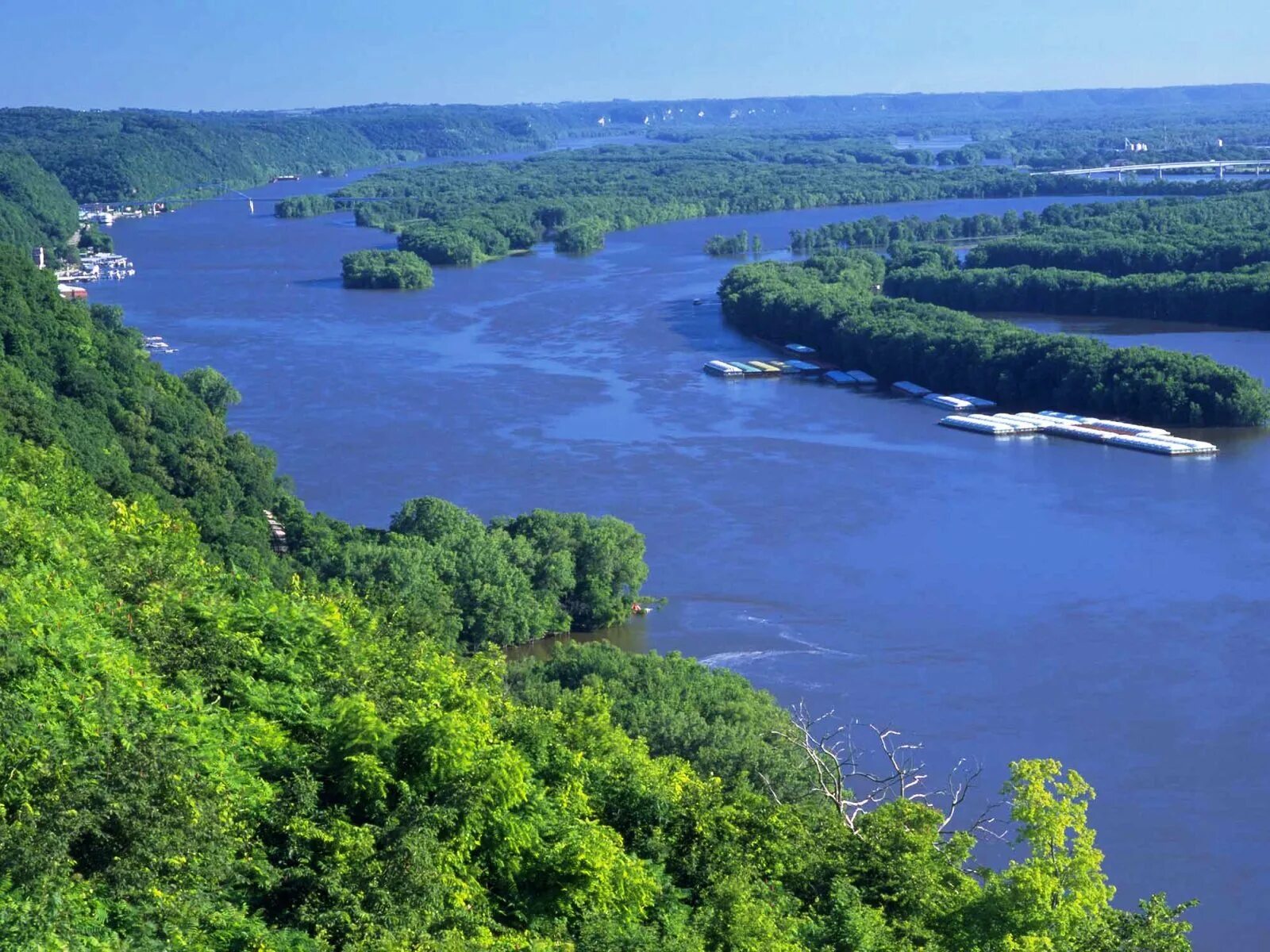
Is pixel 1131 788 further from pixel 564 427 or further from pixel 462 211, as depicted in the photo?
pixel 462 211

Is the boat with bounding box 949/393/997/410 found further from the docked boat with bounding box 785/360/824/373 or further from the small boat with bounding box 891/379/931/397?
the docked boat with bounding box 785/360/824/373

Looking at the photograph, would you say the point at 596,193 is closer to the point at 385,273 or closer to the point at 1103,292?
the point at 385,273

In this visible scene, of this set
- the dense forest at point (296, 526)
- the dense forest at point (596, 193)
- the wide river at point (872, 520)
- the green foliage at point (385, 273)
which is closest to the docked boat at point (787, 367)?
the wide river at point (872, 520)

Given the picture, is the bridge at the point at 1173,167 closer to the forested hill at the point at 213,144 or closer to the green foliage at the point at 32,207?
the forested hill at the point at 213,144

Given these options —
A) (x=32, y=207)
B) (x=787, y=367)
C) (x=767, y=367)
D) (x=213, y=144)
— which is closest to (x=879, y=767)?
(x=767, y=367)

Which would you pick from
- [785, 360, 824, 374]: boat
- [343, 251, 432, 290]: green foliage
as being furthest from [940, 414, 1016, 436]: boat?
[343, 251, 432, 290]: green foliage

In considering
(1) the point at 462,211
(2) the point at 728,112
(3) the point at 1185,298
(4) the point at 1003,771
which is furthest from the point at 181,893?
(2) the point at 728,112
